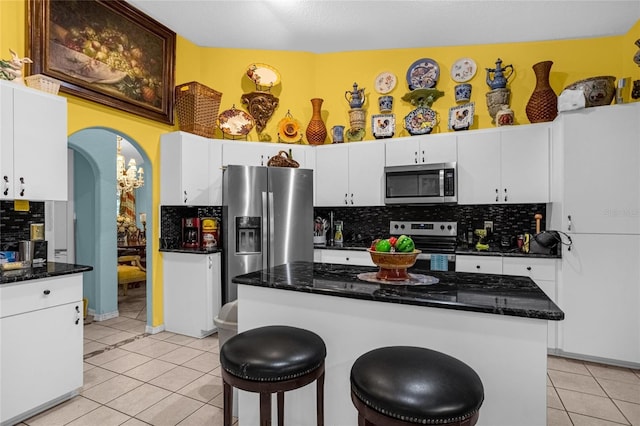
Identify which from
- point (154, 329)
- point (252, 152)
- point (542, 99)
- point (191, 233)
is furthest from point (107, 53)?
point (542, 99)

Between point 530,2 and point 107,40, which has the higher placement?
point 530,2

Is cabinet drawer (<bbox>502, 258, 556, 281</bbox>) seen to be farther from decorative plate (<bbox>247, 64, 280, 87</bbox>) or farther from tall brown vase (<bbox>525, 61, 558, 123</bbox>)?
decorative plate (<bbox>247, 64, 280, 87</bbox>)

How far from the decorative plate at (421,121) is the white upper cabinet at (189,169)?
2269mm

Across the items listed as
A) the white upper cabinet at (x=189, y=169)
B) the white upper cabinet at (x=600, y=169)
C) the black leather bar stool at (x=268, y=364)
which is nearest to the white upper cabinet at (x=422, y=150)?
the white upper cabinet at (x=600, y=169)

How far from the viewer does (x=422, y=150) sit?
3.88 meters

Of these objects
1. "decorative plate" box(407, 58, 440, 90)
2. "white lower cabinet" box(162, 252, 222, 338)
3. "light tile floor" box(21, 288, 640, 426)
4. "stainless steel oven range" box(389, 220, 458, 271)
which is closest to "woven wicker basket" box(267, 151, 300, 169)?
"white lower cabinet" box(162, 252, 222, 338)

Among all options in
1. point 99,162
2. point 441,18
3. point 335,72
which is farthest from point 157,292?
point 441,18

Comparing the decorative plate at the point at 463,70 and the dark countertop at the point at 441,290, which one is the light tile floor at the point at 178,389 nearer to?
the dark countertop at the point at 441,290

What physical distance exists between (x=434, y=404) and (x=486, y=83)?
152 inches

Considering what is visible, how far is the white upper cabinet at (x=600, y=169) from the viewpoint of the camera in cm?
288

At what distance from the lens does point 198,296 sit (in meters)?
3.58

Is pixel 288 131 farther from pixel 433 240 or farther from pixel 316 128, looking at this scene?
pixel 433 240

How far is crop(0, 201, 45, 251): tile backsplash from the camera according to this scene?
254 cm

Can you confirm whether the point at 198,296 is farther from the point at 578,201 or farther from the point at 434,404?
the point at 578,201
